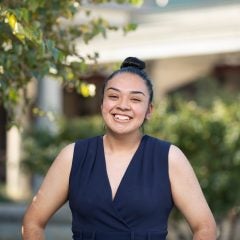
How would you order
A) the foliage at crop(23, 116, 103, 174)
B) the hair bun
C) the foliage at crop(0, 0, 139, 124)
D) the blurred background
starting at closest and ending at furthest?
the hair bun, the foliage at crop(0, 0, 139, 124), the blurred background, the foliage at crop(23, 116, 103, 174)

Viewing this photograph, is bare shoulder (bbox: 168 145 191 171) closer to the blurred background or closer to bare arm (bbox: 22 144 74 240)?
bare arm (bbox: 22 144 74 240)

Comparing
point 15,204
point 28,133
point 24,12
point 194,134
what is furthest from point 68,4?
point 15,204

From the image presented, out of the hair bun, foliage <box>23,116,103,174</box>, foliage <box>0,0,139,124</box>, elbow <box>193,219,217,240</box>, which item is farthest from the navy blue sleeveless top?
foliage <box>23,116,103,174</box>

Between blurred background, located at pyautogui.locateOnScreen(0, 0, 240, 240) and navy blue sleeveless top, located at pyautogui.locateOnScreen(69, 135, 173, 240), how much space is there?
2.30ft

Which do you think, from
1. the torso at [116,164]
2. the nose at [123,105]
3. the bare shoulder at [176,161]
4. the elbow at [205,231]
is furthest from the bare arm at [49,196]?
the elbow at [205,231]

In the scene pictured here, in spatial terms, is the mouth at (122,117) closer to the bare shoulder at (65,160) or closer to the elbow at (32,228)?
the bare shoulder at (65,160)

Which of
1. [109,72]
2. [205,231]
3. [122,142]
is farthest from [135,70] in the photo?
[109,72]

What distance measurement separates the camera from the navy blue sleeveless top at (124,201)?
11.2 feet

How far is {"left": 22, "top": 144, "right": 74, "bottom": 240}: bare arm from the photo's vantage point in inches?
139

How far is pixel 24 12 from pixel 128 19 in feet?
39.5

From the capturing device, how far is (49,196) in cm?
355

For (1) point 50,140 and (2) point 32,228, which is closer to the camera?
(2) point 32,228

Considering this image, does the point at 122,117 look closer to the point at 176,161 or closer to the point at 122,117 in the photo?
the point at 122,117

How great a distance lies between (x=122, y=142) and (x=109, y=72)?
385 inches
